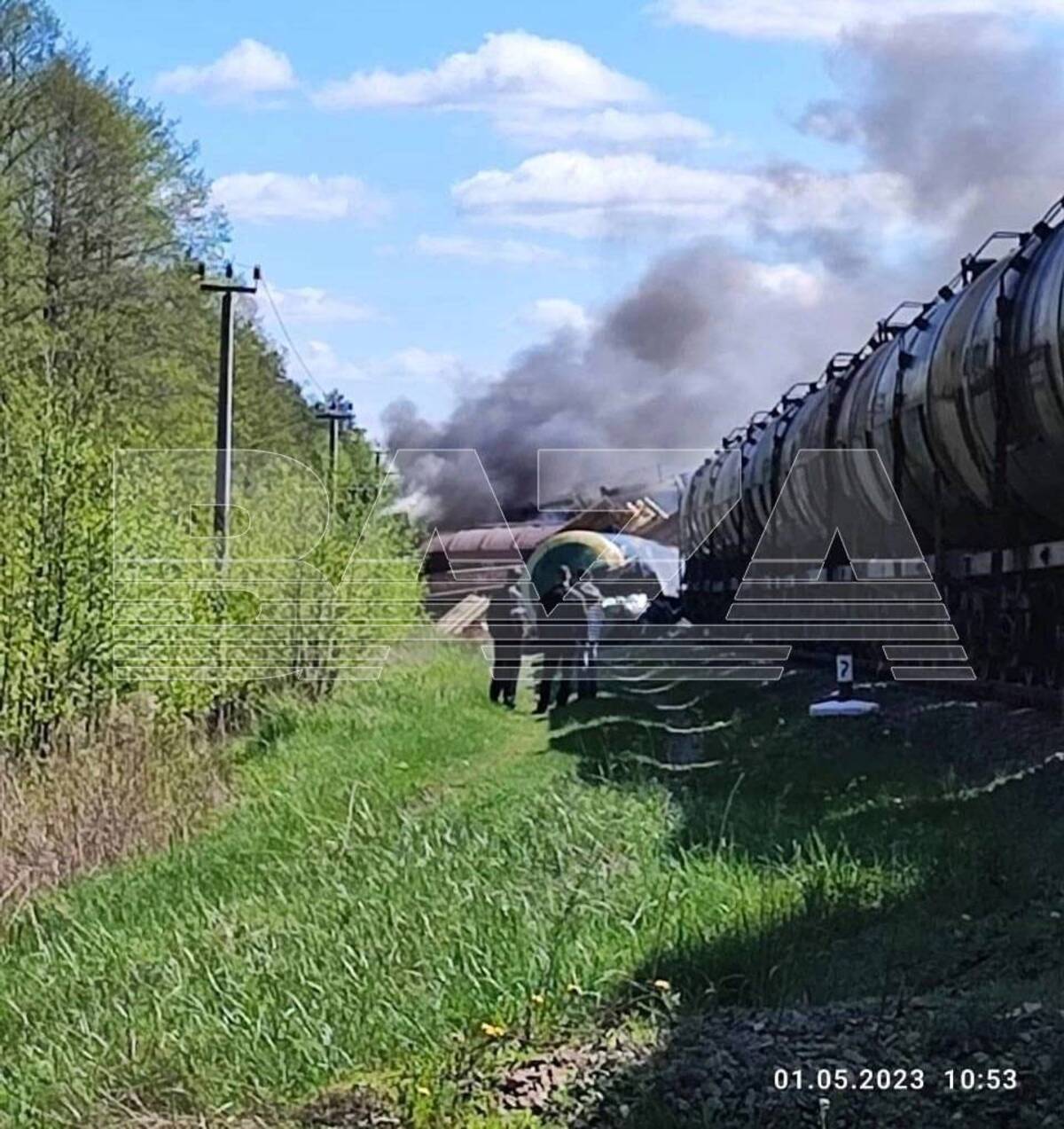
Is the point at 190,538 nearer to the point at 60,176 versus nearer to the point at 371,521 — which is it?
the point at 371,521

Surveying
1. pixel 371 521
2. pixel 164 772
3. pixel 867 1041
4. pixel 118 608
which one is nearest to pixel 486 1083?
pixel 867 1041

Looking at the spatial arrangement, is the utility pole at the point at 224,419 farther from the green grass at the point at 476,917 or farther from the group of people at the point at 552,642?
the green grass at the point at 476,917

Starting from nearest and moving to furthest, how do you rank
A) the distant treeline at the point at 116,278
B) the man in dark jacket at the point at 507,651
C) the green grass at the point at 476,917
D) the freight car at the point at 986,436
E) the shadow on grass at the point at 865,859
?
the green grass at the point at 476,917, the shadow on grass at the point at 865,859, the freight car at the point at 986,436, the man in dark jacket at the point at 507,651, the distant treeline at the point at 116,278

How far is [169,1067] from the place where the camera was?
6.00 metres

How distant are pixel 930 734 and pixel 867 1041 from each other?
8.46m

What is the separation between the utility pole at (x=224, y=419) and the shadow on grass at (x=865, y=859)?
6.13 meters

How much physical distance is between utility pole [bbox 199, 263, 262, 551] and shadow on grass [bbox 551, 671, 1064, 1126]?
6129 mm

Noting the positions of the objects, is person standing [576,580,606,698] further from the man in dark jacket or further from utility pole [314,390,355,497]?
utility pole [314,390,355,497]

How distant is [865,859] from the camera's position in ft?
28.1

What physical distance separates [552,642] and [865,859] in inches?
483

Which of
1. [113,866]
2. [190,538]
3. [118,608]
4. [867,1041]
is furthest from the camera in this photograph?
[190,538]

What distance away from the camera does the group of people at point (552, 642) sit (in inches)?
800

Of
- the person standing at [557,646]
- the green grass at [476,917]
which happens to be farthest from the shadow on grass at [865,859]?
the person standing at [557,646]

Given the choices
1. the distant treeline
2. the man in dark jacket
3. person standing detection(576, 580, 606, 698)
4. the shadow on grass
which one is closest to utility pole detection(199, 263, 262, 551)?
the distant treeline
